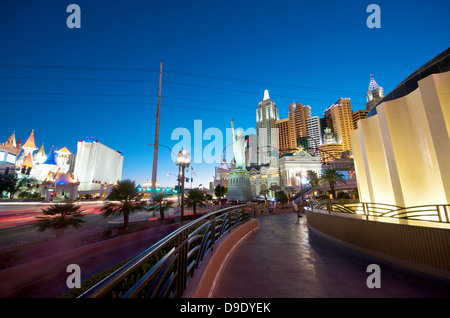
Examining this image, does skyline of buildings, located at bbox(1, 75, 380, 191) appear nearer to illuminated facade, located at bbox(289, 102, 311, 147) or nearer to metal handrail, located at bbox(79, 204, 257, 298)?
illuminated facade, located at bbox(289, 102, 311, 147)

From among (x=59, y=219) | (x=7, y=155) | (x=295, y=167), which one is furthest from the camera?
(x=295, y=167)

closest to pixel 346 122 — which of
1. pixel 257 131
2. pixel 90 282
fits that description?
pixel 257 131

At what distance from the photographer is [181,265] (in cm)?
307

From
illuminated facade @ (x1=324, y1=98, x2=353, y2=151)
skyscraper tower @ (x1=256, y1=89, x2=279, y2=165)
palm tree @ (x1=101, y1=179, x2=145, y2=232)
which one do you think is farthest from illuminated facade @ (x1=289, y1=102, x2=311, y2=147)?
palm tree @ (x1=101, y1=179, x2=145, y2=232)

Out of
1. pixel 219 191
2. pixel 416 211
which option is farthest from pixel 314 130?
pixel 416 211

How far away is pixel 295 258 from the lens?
19.2ft

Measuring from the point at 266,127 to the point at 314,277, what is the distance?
158 meters

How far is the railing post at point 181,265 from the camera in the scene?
2977mm

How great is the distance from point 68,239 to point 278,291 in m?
12.7

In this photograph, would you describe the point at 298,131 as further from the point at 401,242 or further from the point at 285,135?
the point at 401,242

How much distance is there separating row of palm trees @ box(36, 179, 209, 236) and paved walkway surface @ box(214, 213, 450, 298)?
30.0 ft

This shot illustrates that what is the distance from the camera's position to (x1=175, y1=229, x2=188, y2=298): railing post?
298cm

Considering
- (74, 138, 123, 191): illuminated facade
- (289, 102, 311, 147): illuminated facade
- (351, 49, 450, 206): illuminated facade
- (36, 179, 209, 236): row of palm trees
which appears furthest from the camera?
(289, 102, 311, 147): illuminated facade
